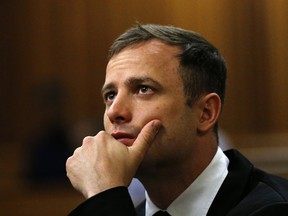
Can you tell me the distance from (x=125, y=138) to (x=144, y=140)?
0.07 meters

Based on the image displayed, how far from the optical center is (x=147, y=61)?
153 cm

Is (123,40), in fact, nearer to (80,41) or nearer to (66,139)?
(66,139)

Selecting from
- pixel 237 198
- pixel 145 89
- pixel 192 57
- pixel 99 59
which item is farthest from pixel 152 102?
pixel 99 59

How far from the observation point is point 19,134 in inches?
155

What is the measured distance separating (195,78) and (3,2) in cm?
279

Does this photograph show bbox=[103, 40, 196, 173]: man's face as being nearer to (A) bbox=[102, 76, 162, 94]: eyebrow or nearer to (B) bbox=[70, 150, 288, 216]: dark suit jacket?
(A) bbox=[102, 76, 162, 94]: eyebrow

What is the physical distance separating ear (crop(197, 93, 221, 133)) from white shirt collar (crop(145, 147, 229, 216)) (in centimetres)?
10

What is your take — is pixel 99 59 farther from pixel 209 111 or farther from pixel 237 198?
pixel 237 198

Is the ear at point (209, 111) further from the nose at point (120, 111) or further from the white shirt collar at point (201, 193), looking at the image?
the nose at point (120, 111)

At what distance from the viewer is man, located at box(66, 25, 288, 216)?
1401 mm

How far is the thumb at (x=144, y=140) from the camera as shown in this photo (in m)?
1.41

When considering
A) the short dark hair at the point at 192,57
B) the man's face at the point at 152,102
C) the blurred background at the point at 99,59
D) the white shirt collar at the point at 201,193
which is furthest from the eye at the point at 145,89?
the blurred background at the point at 99,59

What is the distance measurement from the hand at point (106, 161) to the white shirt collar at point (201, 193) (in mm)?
192

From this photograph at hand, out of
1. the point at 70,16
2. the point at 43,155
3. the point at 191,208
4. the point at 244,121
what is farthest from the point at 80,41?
the point at 191,208
